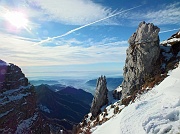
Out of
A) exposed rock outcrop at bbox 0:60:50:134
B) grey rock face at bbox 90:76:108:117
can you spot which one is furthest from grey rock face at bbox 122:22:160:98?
exposed rock outcrop at bbox 0:60:50:134

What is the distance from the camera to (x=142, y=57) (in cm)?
4903

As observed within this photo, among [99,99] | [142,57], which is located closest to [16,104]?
[99,99]

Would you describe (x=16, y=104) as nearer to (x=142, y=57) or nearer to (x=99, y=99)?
(x=99, y=99)

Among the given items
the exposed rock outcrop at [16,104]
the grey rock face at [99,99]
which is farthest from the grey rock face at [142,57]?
the exposed rock outcrop at [16,104]

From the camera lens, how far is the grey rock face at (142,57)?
4788cm

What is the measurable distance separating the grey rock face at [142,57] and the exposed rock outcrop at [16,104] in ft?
303

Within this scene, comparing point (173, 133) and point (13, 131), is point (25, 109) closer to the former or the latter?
point (13, 131)

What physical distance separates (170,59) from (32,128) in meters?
112

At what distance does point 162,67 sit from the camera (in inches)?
1746

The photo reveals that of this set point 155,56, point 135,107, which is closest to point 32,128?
point 155,56

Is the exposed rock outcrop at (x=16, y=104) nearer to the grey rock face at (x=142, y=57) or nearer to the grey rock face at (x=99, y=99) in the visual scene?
the grey rock face at (x=99, y=99)

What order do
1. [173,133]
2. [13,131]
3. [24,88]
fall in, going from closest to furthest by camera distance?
1. [173,133]
2. [13,131]
3. [24,88]

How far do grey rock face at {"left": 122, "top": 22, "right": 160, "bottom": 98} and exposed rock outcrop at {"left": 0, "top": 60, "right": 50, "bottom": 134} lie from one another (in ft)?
303

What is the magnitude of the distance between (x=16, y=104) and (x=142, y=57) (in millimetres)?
106911
